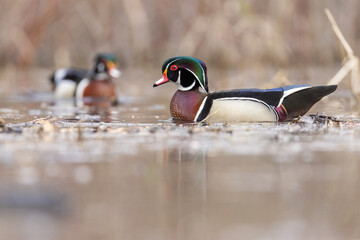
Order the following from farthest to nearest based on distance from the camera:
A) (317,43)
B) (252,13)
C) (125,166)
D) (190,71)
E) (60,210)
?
(317,43)
(252,13)
(190,71)
(125,166)
(60,210)

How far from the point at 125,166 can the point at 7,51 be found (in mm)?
12066

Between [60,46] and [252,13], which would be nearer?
[252,13]

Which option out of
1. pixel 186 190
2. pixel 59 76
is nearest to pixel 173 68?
pixel 186 190

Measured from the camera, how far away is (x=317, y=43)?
51.7ft

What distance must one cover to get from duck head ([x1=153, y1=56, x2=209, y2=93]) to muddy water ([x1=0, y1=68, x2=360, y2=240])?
71cm

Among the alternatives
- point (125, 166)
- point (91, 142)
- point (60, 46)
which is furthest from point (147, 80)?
point (125, 166)

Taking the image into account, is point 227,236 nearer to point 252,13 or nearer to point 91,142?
point 91,142

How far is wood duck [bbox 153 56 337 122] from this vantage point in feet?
23.7

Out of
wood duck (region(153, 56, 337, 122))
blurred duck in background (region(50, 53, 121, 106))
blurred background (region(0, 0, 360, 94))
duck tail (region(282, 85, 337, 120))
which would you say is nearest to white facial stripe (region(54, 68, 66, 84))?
blurred duck in background (region(50, 53, 121, 106))

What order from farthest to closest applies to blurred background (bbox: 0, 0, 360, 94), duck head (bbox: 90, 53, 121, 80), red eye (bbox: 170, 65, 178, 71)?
blurred background (bbox: 0, 0, 360, 94)
duck head (bbox: 90, 53, 121, 80)
red eye (bbox: 170, 65, 178, 71)

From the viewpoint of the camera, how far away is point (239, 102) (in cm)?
723

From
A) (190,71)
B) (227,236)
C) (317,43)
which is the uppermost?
(317,43)

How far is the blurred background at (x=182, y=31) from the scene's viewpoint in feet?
47.0

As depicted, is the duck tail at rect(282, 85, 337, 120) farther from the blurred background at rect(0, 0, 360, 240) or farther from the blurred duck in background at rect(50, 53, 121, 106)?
the blurred duck in background at rect(50, 53, 121, 106)
